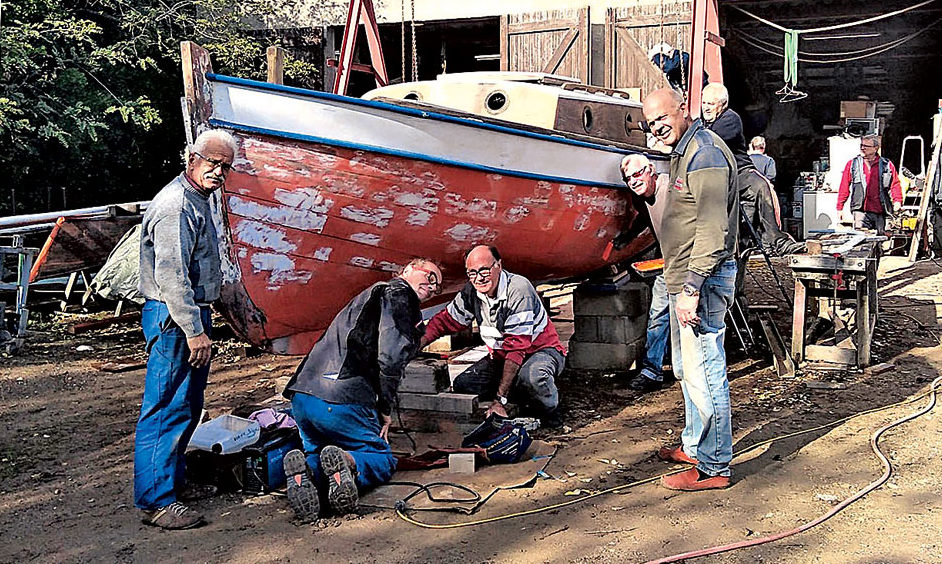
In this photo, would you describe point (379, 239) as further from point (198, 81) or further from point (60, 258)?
point (60, 258)

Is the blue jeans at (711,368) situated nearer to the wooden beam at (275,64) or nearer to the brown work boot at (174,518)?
the brown work boot at (174,518)

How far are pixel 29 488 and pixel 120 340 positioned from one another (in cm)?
388

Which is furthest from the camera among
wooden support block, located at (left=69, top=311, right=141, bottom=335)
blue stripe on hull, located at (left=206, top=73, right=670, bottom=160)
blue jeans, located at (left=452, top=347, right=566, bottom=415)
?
wooden support block, located at (left=69, top=311, right=141, bottom=335)

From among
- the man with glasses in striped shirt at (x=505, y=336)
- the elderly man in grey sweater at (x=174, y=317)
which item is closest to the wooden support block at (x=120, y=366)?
the man with glasses in striped shirt at (x=505, y=336)

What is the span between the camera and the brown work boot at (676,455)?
14.9ft

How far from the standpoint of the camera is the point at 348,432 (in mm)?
4133

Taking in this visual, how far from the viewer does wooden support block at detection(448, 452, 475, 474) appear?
4454 mm

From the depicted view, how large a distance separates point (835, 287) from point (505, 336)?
2.79 meters

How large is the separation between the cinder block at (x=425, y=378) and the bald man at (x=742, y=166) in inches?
98.8

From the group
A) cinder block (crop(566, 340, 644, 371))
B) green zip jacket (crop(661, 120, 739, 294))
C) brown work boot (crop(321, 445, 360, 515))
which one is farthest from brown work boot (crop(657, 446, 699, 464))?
cinder block (crop(566, 340, 644, 371))

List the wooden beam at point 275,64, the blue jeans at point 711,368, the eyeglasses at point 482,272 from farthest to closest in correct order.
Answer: the wooden beam at point 275,64 → the eyeglasses at point 482,272 → the blue jeans at point 711,368

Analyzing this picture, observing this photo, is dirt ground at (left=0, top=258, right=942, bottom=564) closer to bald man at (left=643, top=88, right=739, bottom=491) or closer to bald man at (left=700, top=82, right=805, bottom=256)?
bald man at (left=643, top=88, right=739, bottom=491)

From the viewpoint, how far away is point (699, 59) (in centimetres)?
700

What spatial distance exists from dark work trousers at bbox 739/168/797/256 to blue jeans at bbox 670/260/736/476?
208 cm
